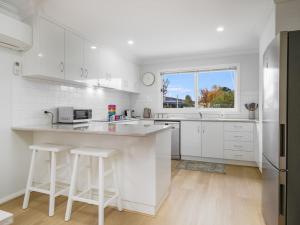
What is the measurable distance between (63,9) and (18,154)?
76.9 inches

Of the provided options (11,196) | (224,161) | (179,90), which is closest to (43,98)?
(11,196)

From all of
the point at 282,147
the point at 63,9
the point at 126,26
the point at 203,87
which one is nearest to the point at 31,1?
the point at 63,9

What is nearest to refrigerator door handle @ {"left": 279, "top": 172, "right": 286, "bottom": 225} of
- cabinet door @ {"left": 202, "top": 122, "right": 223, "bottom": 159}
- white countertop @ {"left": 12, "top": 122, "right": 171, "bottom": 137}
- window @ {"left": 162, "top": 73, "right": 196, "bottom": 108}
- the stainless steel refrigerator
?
the stainless steel refrigerator

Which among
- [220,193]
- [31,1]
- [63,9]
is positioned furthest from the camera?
[220,193]

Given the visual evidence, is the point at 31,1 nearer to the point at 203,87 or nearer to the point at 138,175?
the point at 138,175

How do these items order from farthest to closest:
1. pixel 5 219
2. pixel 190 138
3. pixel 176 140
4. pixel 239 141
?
1. pixel 176 140
2. pixel 190 138
3. pixel 239 141
4. pixel 5 219

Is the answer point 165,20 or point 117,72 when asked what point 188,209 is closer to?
point 165,20

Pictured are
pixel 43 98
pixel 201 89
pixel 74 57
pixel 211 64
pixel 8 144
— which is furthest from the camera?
pixel 201 89

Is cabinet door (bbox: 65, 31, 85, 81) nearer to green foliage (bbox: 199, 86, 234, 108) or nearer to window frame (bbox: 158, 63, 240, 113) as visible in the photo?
window frame (bbox: 158, 63, 240, 113)

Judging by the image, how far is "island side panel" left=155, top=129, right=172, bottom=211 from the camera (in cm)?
207

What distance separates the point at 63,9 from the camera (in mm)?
2396

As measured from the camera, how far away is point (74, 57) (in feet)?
9.77

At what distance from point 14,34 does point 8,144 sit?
133 cm

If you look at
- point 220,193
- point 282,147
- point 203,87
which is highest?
point 203,87
